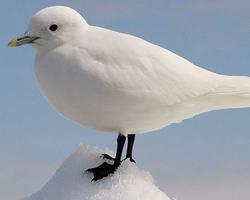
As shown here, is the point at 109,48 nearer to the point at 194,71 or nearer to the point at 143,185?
the point at 194,71

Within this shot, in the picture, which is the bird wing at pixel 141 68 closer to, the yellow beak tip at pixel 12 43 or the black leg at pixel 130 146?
the yellow beak tip at pixel 12 43

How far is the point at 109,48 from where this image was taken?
5.49m

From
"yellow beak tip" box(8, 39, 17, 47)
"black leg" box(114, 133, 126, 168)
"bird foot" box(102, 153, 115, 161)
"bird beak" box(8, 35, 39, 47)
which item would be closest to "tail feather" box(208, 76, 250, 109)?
"black leg" box(114, 133, 126, 168)

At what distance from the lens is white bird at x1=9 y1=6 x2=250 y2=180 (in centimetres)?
532

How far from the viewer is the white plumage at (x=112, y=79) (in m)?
5.32

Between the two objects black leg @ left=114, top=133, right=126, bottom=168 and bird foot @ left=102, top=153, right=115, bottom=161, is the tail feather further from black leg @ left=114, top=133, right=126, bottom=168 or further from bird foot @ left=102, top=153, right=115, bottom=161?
bird foot @ left=102, top=153, right=115, bottom=161

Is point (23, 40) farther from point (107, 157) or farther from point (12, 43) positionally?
point (107, 157)

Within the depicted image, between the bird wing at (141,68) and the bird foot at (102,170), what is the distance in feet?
2.32

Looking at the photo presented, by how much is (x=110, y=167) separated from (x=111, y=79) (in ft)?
2.52

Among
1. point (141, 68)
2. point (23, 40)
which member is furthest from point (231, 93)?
point (23, 40)

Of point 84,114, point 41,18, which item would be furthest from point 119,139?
point 41,18

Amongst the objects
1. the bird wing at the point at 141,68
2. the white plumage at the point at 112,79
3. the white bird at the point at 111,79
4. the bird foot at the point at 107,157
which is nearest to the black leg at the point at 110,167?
the white bird at the point at 111,79

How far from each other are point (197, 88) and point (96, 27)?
96cm

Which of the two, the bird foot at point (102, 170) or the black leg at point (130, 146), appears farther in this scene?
the black leg at point (130, 146)
